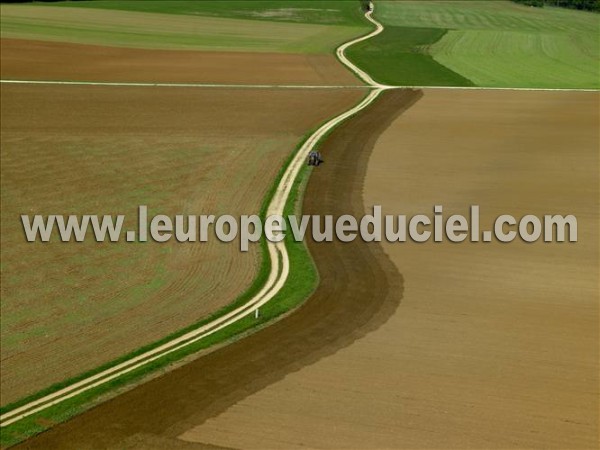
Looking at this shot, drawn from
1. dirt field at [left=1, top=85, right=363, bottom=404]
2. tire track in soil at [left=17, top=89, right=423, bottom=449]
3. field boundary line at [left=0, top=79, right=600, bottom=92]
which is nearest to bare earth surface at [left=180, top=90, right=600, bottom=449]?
tire track in soil at [left=17, top=89, right=423, bottom=449]

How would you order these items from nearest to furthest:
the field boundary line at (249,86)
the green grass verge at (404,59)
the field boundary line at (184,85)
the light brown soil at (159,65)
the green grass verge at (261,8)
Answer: the field boundary line at (249,86) < the field boundary line at (184,85) < the light brown soil at (159,65) < the green grass verge at (404,59) < the green grass verge at (261,8)

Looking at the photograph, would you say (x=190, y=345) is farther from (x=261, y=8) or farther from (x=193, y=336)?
(x=261, y=8)

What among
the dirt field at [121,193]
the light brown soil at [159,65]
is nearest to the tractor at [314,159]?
the dirt field at [121,193]

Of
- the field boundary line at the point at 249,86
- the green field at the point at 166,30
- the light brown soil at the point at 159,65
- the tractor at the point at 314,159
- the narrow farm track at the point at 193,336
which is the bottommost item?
the narrow farm track at the point at 193,336

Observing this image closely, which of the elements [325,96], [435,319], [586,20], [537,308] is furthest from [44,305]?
[586,20]

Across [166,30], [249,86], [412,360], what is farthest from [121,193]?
[166,30]

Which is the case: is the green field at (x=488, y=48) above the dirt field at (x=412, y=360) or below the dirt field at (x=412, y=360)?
above

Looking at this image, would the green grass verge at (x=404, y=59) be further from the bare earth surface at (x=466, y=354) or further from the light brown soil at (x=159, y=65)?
the bare earth surface at (x=466, y=354)
